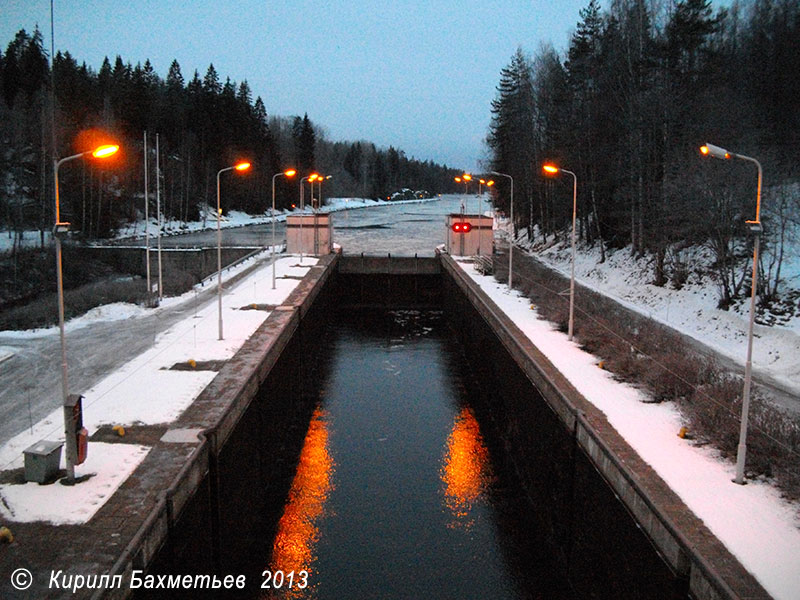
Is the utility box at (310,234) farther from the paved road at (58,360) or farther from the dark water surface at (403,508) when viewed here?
the dark water surface at (403,508)

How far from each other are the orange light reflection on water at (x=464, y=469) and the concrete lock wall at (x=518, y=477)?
69 centimetres

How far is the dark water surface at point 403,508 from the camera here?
1051 cm

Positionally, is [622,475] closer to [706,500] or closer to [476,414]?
[706,500]

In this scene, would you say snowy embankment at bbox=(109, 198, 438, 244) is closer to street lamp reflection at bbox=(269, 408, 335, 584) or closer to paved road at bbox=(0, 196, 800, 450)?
paved road at bbox=(0, 196, 800, 450)

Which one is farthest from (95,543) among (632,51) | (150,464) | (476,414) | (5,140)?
(5,140)

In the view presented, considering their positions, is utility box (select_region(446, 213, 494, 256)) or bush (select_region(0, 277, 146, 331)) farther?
utility box (select_region(446, 213, 494, 256))

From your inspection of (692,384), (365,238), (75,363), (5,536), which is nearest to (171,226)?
(365,238)

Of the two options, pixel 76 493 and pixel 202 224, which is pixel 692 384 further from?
pixel 202 224

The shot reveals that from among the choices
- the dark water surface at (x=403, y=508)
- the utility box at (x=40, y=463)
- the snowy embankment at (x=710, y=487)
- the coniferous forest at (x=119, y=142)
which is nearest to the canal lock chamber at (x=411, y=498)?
the dark water surface at (x=403, y=508)

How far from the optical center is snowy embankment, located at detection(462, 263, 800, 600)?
6996 mm

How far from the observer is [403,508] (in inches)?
499

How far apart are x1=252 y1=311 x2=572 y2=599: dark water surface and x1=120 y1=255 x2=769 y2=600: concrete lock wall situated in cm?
48

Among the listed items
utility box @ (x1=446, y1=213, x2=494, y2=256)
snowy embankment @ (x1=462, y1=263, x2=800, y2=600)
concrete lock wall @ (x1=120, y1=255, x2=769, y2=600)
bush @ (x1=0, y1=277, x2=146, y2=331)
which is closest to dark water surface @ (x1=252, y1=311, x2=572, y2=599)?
concrete lock wall @ (x1=120, y1=255, x2=769, y2=600)

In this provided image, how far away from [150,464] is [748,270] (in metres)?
18.6
